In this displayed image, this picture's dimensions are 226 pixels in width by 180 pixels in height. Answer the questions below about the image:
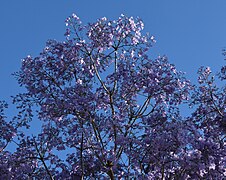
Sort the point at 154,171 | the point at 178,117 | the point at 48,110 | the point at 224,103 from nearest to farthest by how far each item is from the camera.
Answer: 1. the point at 154,171
2. the point at 48,110
3. the point at 178,117
4. the point at 224,103

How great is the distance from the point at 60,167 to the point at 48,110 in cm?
324

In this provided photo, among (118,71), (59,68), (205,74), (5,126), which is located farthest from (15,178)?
(205,74)

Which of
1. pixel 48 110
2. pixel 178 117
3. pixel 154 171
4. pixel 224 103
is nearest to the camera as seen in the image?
pixel 154 171

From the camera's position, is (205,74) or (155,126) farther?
(205,74)

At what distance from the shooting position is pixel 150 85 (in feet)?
57.7

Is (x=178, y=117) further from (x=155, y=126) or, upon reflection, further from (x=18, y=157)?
(x=18, y=157)

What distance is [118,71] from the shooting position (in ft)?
58.9

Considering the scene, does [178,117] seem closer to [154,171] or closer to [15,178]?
[154,171]

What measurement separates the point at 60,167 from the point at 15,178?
2.05 metres

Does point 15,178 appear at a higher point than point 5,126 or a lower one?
lower

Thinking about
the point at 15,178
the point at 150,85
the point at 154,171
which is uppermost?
the point at 150,85

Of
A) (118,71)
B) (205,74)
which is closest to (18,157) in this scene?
(118,71)

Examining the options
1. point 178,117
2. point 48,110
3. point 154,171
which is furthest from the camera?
point 178,117

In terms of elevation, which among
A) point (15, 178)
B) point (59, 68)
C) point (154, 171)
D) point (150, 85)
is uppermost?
point (59, 68)
